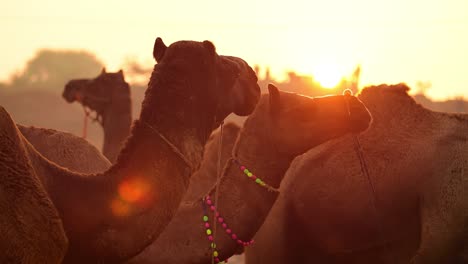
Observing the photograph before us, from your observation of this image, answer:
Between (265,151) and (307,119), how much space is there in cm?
39

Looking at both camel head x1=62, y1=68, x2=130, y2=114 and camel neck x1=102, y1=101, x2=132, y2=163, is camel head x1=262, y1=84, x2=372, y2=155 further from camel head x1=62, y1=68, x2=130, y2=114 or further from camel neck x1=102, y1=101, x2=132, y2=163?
camel head x1=62, y1=68, x2=130, y2=114

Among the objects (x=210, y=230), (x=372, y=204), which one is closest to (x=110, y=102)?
(x=372, y=204)

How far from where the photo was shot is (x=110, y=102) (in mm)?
10672

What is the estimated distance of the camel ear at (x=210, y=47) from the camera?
3857mm

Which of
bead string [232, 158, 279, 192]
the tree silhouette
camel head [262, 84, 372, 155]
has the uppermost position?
camel head [262, 84, 372, 155]

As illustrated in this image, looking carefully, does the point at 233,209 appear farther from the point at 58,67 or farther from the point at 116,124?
the point at 58,67

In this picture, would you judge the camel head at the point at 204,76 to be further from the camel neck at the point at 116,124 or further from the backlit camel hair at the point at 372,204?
the camel neck at the point at 116,124

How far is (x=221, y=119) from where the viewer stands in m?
4.15

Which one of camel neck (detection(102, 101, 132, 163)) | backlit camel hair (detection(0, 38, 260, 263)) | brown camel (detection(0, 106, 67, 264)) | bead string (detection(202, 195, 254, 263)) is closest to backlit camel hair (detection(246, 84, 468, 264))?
bead string (detection(202, 195, 254, 263))

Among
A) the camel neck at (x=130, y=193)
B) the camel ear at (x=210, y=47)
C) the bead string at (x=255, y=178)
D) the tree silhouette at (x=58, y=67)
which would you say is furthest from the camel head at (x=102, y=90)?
the tree silhouette at (x=58, y=67)

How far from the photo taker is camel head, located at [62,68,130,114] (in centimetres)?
1064

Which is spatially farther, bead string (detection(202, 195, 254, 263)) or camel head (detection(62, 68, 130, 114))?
camel head (detection(62, 68, 130, 114))

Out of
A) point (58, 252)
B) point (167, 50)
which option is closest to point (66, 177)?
point (58, 252)

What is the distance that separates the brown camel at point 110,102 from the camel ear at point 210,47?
5.93 meters
